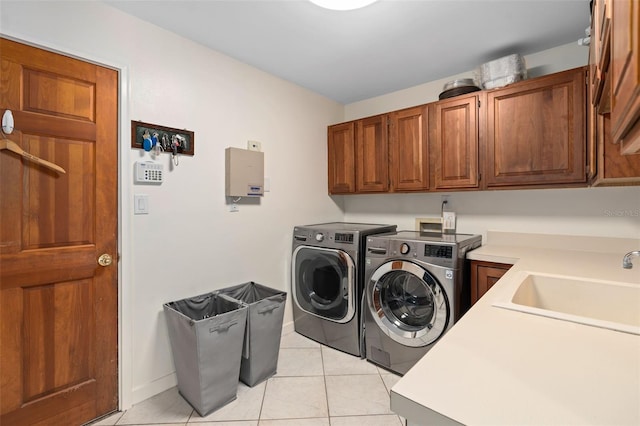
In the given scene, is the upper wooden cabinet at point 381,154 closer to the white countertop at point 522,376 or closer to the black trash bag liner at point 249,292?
the black trash bag liner at point 249,292

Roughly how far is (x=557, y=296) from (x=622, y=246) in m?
1.11

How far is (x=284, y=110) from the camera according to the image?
2725 mm

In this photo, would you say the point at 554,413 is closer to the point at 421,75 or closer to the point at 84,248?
the point at 84,248

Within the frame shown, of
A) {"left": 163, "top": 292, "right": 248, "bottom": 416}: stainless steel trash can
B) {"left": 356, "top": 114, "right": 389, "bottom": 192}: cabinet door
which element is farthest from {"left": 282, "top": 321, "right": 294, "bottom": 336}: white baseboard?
{"left": 356, "top": 114, "right": 389, "bottom": 192}: cabinet door

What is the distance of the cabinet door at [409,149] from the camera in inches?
97.1

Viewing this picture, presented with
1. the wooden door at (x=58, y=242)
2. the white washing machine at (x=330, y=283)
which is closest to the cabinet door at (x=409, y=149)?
the white washing machine at (x=330, y=283)

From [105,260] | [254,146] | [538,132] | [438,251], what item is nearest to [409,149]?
[538,132]

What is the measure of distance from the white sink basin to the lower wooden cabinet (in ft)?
1.79

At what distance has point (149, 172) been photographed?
184 cm

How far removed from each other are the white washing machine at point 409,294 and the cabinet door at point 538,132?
578 mm

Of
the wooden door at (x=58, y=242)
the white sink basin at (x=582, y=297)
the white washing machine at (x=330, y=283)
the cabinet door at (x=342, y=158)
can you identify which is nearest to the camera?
the white sink basin at (x=582, y=297)

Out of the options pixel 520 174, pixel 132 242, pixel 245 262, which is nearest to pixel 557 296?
pixel 520 174

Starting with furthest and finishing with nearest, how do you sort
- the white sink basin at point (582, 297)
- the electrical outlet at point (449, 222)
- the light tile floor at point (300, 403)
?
1. the electrical outlet at point (449, 222)
2. the light tile floor at point (300, 403)
3. the white sink basin at point (582, 297)

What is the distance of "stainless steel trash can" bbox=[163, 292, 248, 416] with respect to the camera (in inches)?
66.4
